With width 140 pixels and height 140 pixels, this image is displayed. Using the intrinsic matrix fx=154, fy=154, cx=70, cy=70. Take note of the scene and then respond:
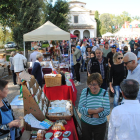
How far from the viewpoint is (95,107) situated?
2230 millimetres

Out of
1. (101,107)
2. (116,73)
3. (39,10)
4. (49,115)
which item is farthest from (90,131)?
(39,10)

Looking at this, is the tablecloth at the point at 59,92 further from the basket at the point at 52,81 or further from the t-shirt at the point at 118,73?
the t-shirt at the point at 118,73

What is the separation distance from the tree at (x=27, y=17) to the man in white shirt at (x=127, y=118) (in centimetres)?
1244

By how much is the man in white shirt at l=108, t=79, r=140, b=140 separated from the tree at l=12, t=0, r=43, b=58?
12.4 m

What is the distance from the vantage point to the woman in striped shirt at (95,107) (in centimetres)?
221

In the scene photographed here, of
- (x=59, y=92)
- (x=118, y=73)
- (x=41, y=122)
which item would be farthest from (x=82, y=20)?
(x=41, y=122)

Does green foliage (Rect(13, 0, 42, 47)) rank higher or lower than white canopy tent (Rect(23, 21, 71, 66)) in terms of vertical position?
higher

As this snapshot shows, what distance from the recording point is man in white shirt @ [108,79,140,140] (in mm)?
1520

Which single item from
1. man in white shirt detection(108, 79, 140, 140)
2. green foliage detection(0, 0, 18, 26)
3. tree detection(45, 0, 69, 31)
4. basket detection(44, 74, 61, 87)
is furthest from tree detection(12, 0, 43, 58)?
man in white shirt detection(108, 79, 140, 140)

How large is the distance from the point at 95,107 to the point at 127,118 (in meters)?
0.74

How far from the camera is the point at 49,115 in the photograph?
8.87ft

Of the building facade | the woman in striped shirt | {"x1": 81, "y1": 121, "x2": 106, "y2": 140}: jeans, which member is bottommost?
{"x1": 81, "y1": 121, "x2": 106, "y2": 140}: jeans

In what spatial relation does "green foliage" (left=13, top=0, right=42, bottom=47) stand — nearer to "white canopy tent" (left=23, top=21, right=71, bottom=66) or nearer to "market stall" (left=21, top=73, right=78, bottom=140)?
"white canopy tent" (left=23, top=21, right=71, bottom=66)

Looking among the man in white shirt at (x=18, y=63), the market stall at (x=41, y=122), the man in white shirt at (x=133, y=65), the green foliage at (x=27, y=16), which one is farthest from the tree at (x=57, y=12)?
the market stall at (x=41, y=122)
